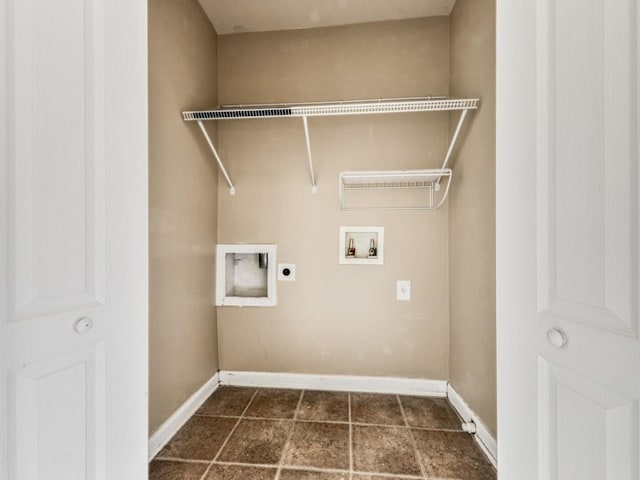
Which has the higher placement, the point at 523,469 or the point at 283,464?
the point at 523,469

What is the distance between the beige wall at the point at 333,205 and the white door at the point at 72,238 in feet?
3.81

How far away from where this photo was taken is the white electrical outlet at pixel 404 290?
1896 millimetres

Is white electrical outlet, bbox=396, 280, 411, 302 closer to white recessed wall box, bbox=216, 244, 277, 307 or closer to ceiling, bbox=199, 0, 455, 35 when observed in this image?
white recessed wall box, bbox=216, 244, 277, 307

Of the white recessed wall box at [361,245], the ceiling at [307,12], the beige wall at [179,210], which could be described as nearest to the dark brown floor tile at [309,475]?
the beige wall at [179,210]

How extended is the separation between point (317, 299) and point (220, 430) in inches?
34.4

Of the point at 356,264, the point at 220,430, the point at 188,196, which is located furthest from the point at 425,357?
the point at 188,196

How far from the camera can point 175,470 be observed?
4.08 feet

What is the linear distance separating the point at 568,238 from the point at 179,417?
1770 mm

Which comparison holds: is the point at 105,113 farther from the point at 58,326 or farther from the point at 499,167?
the point at 499,167

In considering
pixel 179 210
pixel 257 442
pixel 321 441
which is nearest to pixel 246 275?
pixel 179 210

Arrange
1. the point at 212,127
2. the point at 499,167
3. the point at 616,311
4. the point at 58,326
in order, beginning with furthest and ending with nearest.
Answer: the point at 212,127, the point at 499,167, the point at 58,326, the point at 616,311

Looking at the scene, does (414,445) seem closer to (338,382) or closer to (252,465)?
(338,382)

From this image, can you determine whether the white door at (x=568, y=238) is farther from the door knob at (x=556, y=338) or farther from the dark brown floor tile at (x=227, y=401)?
the dark brown floor tile at (x=227, y=401)

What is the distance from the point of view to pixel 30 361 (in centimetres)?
55
